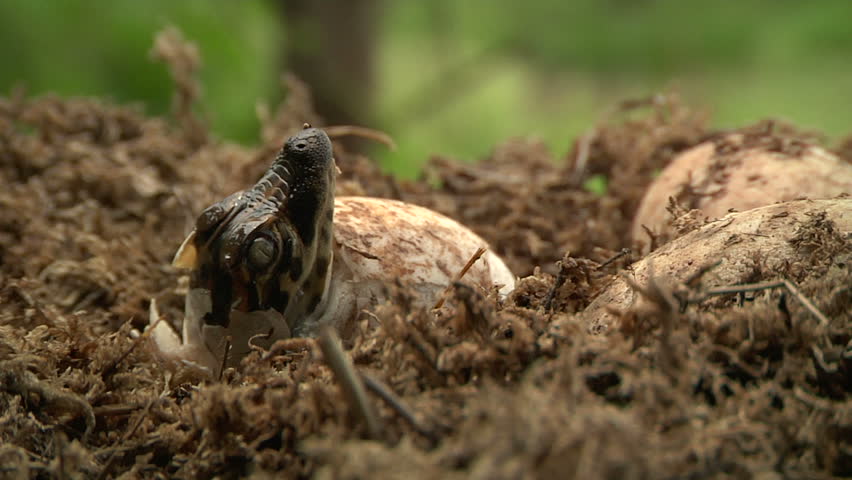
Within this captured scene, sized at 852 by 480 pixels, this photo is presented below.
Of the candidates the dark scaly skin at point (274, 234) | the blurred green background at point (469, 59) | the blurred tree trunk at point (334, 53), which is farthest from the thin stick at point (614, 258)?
the blurred tree trunk at point (334, 53)

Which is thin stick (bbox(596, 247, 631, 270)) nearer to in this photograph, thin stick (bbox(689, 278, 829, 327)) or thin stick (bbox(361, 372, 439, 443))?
thin stick (bbox(689, 278, 829, 327))

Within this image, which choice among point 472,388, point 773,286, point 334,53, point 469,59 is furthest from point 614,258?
point 469,59

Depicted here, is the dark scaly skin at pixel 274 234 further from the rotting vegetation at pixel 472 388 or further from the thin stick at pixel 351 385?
the thin stick at pixel 351 385

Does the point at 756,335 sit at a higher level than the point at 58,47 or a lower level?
lower

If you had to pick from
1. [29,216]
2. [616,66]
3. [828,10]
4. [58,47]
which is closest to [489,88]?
[616,66]

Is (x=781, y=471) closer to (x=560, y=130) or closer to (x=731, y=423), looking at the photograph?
(x=731, y=423)

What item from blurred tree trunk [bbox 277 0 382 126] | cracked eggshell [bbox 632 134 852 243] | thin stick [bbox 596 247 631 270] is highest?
blurred tree trunk [bbox 277 0 382 126]

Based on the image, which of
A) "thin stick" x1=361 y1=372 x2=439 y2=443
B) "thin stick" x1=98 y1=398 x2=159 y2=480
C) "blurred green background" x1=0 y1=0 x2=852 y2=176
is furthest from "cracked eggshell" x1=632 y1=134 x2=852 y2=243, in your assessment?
"blurred green background" x1=0 y1=0 x2=852 y2=176
